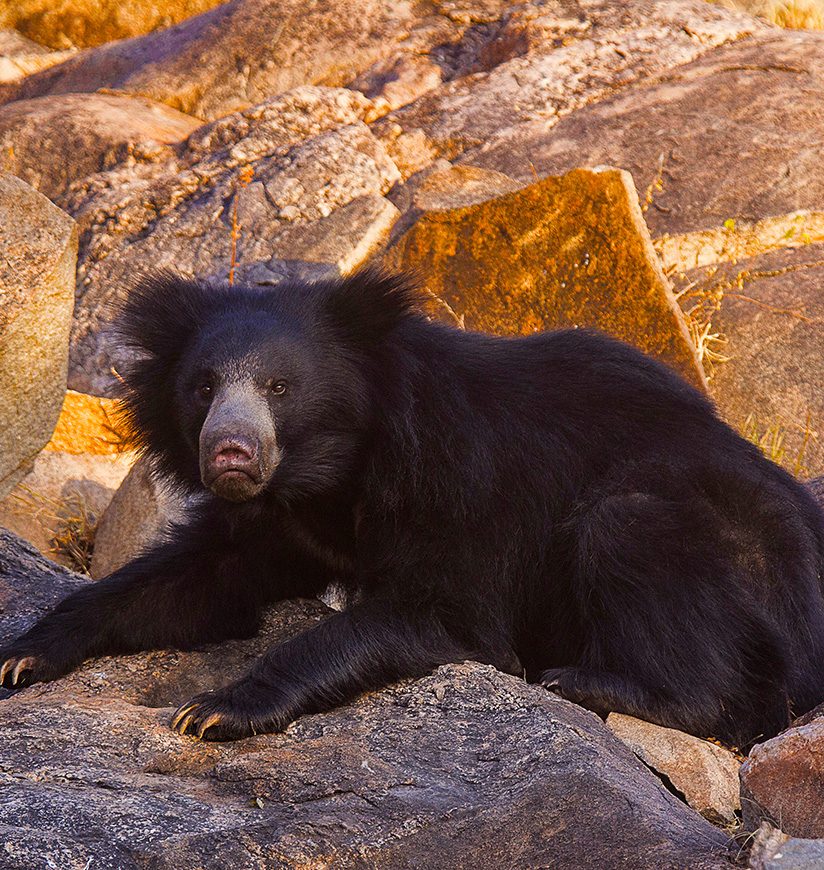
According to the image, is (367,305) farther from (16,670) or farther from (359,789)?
(359,789)

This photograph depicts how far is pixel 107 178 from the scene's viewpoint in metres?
10.2

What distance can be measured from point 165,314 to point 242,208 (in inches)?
205

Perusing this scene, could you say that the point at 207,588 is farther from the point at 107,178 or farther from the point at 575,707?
the point at 107,178

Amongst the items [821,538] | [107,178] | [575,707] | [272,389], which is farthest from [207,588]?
[107,178]

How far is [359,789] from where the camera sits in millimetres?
3016

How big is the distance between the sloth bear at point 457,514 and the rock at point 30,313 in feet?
3.00

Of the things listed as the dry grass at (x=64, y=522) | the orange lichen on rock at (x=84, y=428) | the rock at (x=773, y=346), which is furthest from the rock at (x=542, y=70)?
the dry grass at (x=64, y=522)

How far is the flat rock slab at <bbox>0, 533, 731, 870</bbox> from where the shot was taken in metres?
2.69

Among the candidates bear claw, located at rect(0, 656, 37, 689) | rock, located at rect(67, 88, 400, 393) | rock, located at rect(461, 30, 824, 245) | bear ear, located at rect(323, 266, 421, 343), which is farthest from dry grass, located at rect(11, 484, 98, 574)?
rock, located at rect(461, 30, 824, 245)

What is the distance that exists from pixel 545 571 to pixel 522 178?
5331 millimetres

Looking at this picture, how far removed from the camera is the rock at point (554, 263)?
24.2 feet

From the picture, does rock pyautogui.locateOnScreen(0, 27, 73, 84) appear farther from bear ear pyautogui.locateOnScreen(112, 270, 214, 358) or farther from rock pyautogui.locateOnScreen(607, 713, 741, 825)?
rock pyautogui.locateOnScreen(607, 713, 741, 825)

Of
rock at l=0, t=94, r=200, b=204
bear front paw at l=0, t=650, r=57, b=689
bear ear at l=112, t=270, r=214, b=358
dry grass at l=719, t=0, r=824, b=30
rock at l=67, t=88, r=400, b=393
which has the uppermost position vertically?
bear ear at l=112, t=270, r=214, b=358

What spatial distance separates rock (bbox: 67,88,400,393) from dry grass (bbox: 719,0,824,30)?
15.1ft
